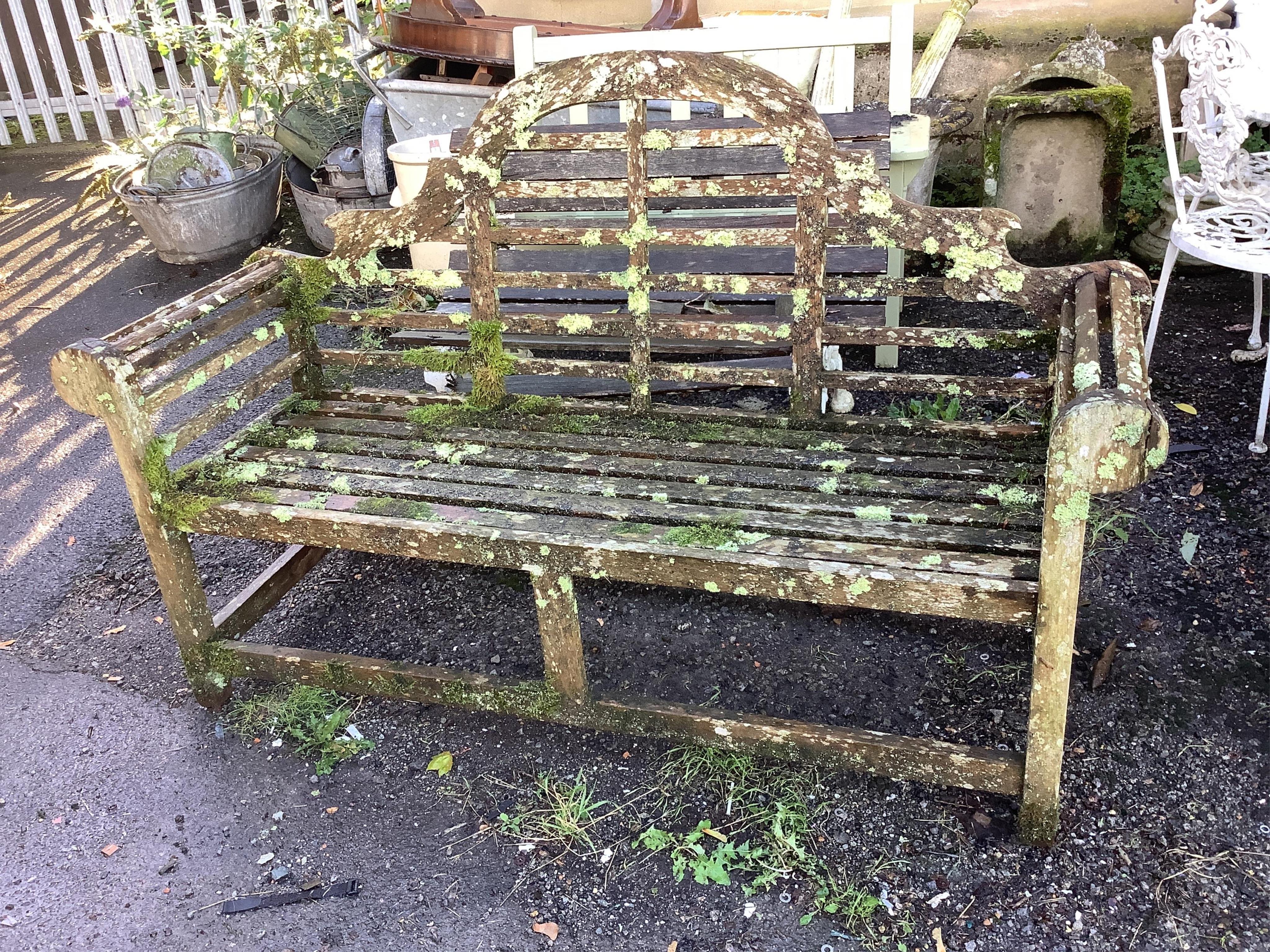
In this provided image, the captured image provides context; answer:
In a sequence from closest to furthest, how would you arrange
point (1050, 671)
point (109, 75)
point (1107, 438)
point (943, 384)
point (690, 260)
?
1. point (1107, 438)
2. point (1050, 671)
3. point (943, 384)
4. point (690, 260)
5. point (109, 75)

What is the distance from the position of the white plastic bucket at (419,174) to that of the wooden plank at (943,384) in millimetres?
1907

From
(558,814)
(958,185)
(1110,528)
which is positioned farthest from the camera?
(958,185)

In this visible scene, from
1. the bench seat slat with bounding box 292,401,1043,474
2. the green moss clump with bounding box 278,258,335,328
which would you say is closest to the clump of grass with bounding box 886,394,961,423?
the bench seat slat with bounding box 292,401,1043,474

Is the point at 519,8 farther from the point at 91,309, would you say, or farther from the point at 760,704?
the point at 760,704

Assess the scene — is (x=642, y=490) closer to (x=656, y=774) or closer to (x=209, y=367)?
(x=656, y=774)

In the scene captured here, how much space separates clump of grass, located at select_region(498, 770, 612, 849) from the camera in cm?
226

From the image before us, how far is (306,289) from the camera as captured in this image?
2.91 metres

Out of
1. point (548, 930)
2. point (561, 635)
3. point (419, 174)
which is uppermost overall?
point (419, 174)

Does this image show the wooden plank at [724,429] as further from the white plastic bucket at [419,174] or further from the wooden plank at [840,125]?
the white plastic bucket at [419,174]

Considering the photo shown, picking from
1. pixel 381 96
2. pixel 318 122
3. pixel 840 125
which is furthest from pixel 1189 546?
pixel 318 122

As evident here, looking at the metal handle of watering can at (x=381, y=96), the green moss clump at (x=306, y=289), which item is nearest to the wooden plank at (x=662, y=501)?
the green moss clump at (x=306, y=289)

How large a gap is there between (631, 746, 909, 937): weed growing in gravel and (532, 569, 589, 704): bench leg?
342 millimetres

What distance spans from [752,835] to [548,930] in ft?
1.68

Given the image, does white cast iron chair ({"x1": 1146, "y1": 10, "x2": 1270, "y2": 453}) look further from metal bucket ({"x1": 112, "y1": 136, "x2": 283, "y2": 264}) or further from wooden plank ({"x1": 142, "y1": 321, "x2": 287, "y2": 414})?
metal bucket ({"x1": 112, "y1": 136, "x2": 283, "y2": 264})
